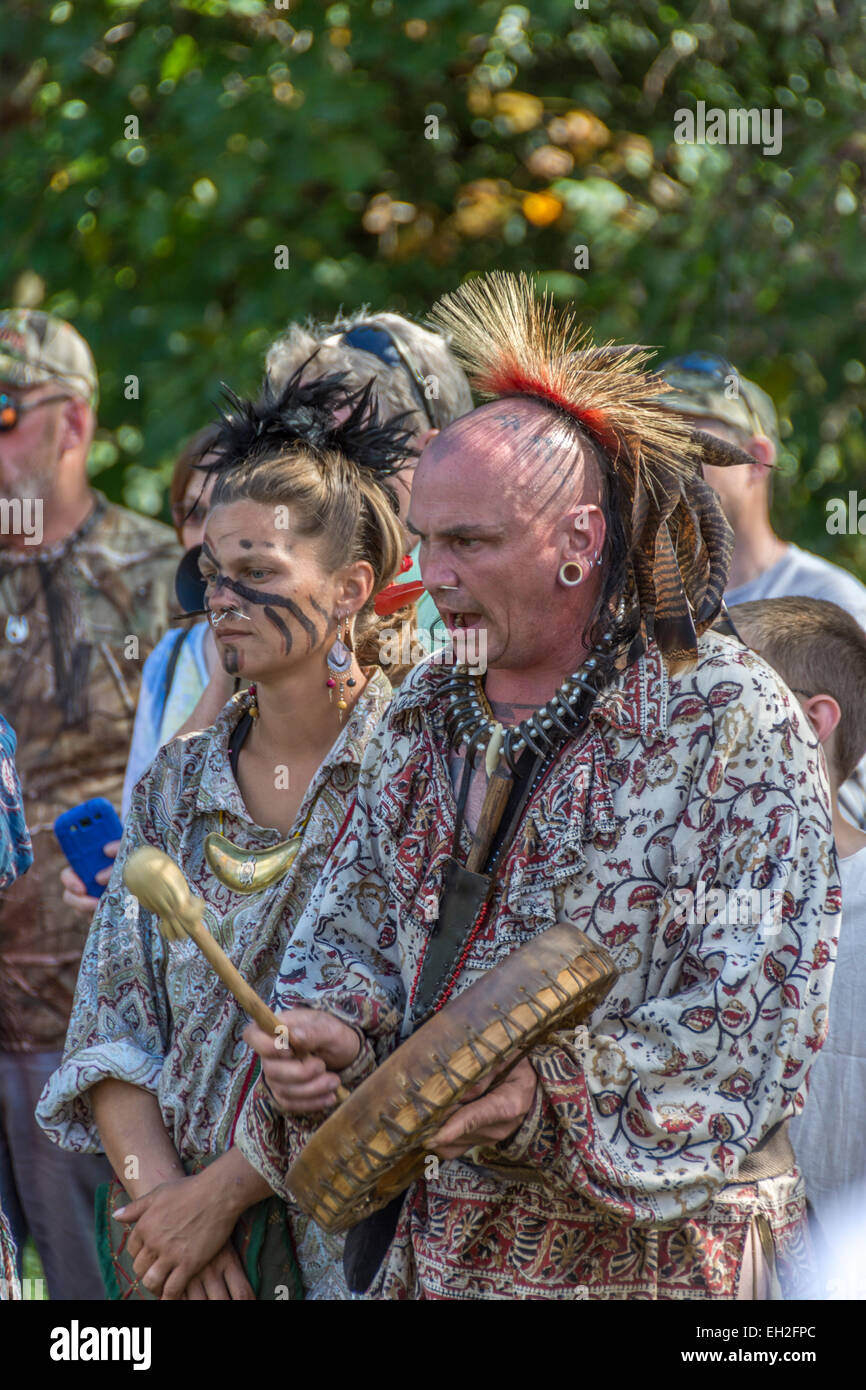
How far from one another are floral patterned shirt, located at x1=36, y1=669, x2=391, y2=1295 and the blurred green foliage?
10.7ft

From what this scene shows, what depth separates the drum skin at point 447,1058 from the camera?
1.74 m

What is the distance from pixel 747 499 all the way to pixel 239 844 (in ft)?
5.81

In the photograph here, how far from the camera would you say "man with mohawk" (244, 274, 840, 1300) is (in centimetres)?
186

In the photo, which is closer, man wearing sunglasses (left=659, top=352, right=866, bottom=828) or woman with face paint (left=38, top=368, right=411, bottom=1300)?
woman with face paint (left=38, top=368, right=411, bottom=1300)

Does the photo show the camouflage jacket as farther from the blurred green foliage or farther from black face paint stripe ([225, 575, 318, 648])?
the blurred green foliage

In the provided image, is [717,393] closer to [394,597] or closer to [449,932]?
[394,597]

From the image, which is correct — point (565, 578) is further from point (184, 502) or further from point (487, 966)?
point (184, 502)

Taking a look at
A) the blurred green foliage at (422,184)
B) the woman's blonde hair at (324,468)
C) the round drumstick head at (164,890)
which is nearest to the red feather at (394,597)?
the woman's blonde hair at (324,468)

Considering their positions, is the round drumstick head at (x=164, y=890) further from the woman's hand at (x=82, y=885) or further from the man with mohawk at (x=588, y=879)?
the woman's hand at (x=82, y=885)

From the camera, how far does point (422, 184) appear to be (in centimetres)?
645

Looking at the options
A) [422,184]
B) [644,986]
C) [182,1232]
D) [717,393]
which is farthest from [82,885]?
[422,184]

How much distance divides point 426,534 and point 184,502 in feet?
6.21

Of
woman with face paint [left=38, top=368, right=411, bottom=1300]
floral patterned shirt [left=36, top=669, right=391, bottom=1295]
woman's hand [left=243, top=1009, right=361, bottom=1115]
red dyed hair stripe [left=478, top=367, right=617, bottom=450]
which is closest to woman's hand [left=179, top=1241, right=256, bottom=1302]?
woman with face paint [left=38, top=368, right=411, bottom=1300]

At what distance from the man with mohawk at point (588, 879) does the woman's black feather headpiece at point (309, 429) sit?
0.43 meters
